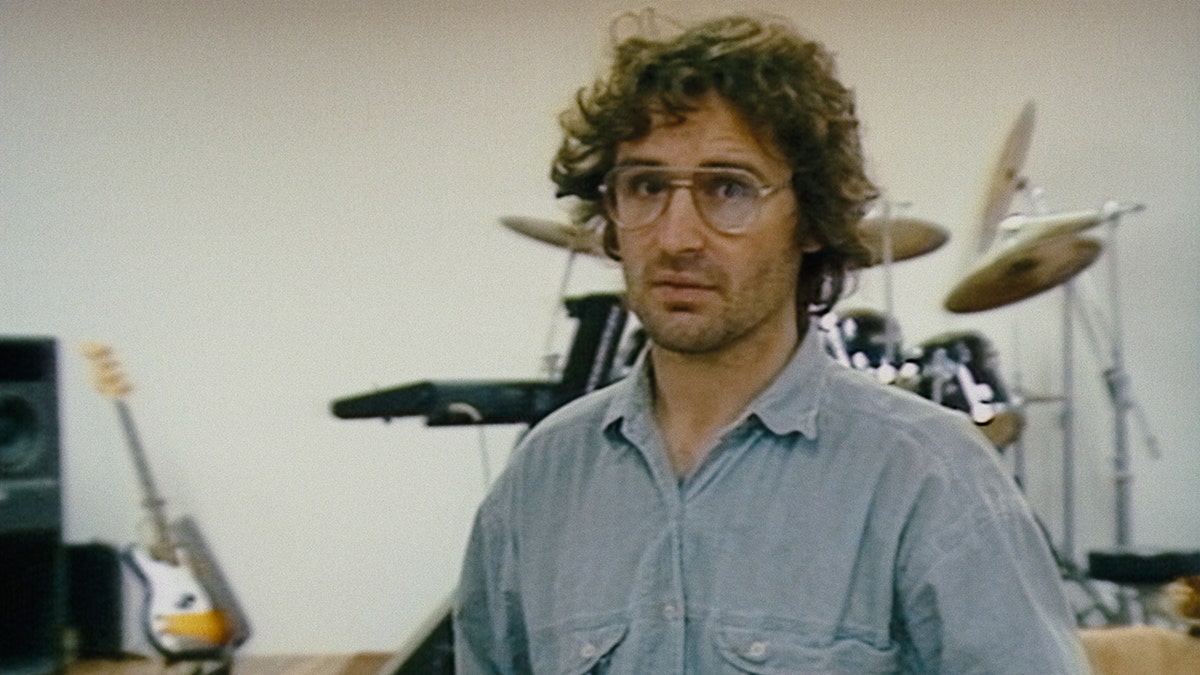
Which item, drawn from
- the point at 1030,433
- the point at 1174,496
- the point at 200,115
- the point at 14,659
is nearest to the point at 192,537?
the point at 14,659

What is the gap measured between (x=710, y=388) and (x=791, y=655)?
254mm

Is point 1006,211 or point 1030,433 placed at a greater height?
point 1006,211

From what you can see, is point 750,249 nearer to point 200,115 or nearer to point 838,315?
point 838,315

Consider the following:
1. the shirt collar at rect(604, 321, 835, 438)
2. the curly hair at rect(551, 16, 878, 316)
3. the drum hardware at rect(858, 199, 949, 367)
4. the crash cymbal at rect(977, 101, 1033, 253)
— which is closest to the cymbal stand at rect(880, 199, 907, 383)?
the drum hardware at rect(858, 199, 949, 367)

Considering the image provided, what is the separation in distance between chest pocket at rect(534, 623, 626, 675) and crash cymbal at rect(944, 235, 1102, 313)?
2.17 meters

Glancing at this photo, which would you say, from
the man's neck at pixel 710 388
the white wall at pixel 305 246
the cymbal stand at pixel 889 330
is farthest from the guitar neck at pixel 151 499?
the man's neck at pixel 710 388

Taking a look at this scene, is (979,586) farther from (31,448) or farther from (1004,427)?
(31,448)

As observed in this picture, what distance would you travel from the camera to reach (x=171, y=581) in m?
3.75

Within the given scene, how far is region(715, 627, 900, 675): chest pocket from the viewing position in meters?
1.11

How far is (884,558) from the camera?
111 centimetres

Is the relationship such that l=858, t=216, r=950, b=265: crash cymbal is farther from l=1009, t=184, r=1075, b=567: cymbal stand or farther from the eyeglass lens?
the eyeglass lens

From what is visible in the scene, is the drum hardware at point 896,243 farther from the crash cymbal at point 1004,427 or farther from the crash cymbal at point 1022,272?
the crash cymbal at point 1004,427

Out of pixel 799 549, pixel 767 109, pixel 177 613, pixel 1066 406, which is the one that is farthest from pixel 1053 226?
pixel 177 613

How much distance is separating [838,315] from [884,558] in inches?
90.8
